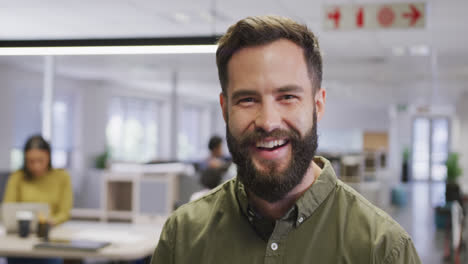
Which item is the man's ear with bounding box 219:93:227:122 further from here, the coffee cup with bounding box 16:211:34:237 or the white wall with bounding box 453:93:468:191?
the white wall with bounding box 453:93:468:191

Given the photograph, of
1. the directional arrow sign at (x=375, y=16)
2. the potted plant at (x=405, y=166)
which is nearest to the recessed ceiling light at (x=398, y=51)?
the directional arrow sign at (x=375, y=16)

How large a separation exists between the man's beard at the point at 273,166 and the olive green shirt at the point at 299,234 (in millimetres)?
47

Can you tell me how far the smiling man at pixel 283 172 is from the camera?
1017 mm

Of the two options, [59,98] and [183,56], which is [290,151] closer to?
[183,56]

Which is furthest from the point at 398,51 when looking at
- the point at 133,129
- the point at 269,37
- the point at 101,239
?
the point at 133,129

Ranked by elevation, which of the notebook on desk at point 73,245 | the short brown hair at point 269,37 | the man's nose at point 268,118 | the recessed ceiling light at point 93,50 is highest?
the recessed ceiling light at point 93,50

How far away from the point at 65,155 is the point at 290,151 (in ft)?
39.1

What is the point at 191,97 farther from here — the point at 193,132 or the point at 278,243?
the point at 278,243

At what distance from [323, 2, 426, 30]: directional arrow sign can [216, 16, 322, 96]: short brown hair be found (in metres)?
4.23

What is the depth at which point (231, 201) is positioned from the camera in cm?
116

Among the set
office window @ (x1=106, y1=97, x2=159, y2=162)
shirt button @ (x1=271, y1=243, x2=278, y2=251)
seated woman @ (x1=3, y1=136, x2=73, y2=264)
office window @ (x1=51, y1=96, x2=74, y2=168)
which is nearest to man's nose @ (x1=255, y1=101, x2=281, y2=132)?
shirt button @ (x1=271, y1=243, x2=278, y2=251)

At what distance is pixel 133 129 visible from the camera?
14.9 metres

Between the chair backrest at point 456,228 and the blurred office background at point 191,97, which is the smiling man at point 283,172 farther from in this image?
the chair backrest at point 456,228

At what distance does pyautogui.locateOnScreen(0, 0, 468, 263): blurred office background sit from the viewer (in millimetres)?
5875
